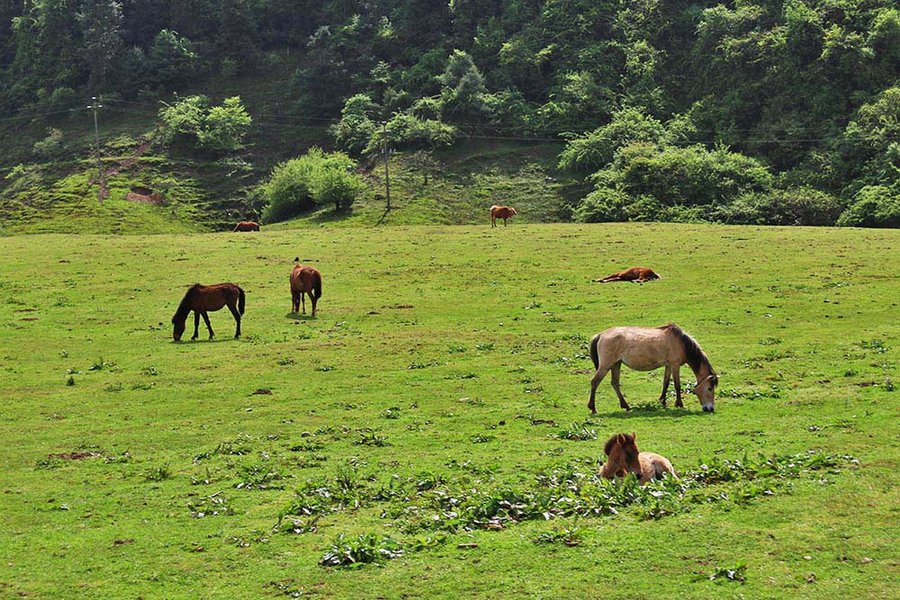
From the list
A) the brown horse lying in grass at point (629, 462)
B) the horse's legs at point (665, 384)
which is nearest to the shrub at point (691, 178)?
the horse's legs at point (665, 384)

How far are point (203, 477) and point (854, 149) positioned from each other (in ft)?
190

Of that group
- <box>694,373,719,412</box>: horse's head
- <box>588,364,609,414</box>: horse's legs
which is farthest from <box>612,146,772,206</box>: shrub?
<box>694,373,719,412</box>: horse's head

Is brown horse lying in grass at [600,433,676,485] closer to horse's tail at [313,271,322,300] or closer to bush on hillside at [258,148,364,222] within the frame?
horse's tail at [313,271,322,300]

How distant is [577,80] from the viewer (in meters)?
81.1

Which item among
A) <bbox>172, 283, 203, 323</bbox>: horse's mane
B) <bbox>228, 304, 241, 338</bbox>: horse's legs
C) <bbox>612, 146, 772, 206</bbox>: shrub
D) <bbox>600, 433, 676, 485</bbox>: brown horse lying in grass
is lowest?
<bbox>600, 433, 676, 485</bbox>: brown horse lying in grass

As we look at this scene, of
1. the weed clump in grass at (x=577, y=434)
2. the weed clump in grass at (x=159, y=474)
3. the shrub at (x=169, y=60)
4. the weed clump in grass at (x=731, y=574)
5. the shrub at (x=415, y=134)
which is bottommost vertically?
the weed clump in grass at (x=159, y=474)

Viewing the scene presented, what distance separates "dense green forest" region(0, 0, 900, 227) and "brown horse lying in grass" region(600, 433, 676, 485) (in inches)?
1863

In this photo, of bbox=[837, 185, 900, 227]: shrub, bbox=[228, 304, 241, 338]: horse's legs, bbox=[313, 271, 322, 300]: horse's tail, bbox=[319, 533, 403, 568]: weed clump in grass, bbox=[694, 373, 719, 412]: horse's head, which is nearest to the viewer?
bbox=[319, 533, 403, 568]: weed clump in grass

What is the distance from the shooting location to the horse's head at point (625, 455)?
13180 millimetres

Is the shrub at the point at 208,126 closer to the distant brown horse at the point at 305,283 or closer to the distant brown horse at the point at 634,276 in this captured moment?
the distant brown horse at the point at 305,283

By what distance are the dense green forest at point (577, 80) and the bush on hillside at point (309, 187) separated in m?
8.84

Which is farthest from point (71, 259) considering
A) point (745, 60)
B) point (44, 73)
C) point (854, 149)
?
point (44, 73)

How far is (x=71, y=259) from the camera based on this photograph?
45.6 metres

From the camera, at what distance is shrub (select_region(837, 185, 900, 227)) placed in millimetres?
55312
